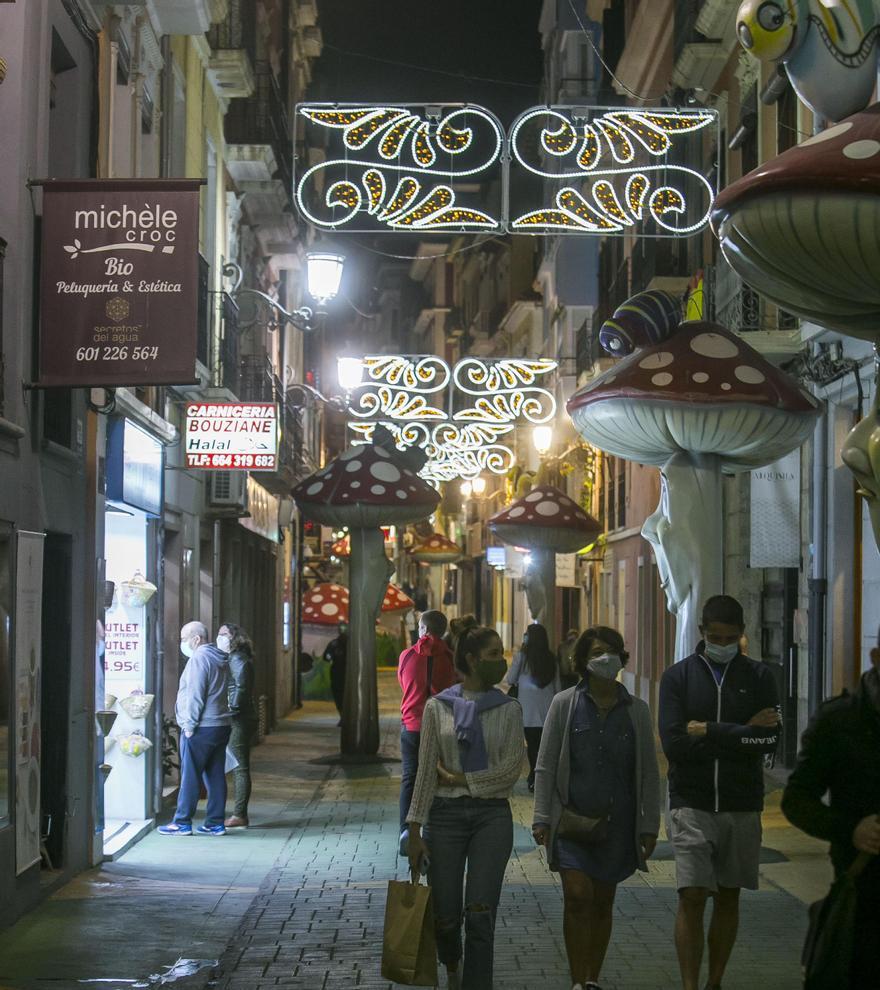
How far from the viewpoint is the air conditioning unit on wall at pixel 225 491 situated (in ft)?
71.6

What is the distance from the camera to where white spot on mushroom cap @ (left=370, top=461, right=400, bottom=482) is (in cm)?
2161

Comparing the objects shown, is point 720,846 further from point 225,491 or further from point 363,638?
point 363,638

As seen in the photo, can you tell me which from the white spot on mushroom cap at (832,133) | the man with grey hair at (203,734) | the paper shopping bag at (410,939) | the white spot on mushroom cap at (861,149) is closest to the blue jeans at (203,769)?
the man with grey hair at (203,734)

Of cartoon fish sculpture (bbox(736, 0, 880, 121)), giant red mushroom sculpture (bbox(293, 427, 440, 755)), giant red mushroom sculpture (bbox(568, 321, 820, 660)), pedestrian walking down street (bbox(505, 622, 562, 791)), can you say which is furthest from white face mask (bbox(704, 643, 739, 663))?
giant red mushroom sculpture (bbox(293, 427, 440, 755))

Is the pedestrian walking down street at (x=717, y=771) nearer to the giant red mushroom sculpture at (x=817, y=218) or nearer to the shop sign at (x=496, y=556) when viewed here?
the giant red mushroom sculpture at (x=817, y=218)

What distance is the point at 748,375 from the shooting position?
12070 millimetres

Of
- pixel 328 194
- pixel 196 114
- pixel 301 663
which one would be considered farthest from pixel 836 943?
pixel 301 663

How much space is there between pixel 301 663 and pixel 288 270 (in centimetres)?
827

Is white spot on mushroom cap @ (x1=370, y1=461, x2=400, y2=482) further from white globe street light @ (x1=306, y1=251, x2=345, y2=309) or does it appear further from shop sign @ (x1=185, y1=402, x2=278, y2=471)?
white globe street light @ (x1=306, y1=251, x2=345, y2=309)

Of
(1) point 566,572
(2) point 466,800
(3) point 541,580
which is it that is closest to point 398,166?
(2) point 466,800

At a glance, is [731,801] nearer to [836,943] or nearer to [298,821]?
[836,943]

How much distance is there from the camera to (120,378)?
10.9 meters

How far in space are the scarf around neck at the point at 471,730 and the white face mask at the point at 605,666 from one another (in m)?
0.42

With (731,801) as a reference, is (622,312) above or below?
above
